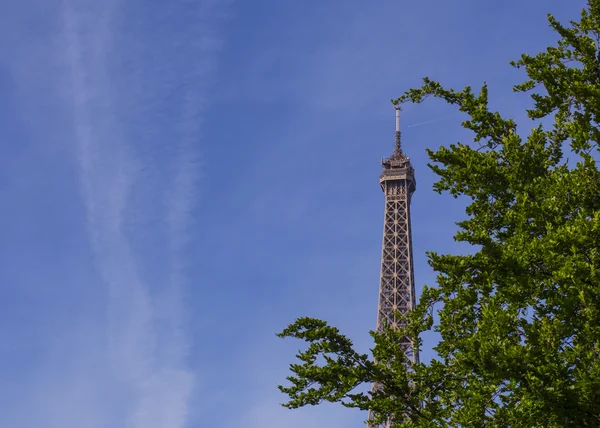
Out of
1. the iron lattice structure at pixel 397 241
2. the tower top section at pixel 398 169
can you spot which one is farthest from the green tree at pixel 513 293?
the tower top section at pixel 398 169

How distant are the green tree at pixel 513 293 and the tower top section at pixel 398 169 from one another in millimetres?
69095

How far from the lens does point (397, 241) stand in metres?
83.2

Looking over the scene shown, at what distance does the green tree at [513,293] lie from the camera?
12.3 meters

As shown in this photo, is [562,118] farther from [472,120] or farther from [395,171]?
[395,171]

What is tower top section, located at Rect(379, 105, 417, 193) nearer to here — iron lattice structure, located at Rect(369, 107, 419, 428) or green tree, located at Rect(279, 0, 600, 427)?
iron lattice structure, located at Rect(369, 107, 419, 428)

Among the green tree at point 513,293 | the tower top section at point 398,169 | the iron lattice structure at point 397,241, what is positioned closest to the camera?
the green tree at point 513,293

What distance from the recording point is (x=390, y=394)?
15586mm

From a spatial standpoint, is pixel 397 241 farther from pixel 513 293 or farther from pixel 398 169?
pixel 513 293

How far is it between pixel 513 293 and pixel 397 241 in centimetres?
6983

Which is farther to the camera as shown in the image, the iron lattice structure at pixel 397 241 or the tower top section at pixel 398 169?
the tower top section at pixel 398 169

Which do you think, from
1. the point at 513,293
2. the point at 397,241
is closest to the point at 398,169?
the point at 397,241

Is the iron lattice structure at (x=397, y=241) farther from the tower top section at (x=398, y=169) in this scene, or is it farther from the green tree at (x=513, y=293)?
the green tree at (x=513, y=293)

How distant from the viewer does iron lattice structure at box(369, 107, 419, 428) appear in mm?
78812

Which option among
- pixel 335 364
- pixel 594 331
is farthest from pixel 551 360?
pixel 335 364
